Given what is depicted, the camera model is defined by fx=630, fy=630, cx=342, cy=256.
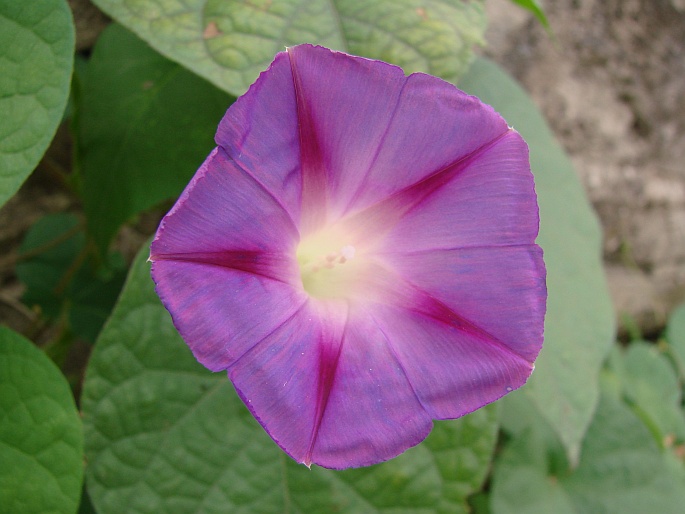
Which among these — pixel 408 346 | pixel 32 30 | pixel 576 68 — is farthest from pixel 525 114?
pixel 32 30

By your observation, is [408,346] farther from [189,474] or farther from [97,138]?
[97,138]

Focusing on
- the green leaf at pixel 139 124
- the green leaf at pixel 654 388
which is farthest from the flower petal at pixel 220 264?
the green leaf at pixel 654 388

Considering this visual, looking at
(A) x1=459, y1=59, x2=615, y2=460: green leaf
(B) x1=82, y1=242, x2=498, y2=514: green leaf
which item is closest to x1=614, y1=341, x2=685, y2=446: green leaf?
(A) x1=459, y1=59, x2=615, y2=460: green leaf

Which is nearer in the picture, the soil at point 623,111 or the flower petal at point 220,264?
the flower petal at point 220,264

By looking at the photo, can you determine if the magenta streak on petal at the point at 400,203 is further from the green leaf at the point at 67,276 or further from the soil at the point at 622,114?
the soil at the point at 622,114

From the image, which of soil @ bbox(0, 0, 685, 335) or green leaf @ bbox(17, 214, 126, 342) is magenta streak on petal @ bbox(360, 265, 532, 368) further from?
soil @ bbox(0, 0, 685, 335)

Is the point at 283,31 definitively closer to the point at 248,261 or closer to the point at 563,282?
the point at 248,261
